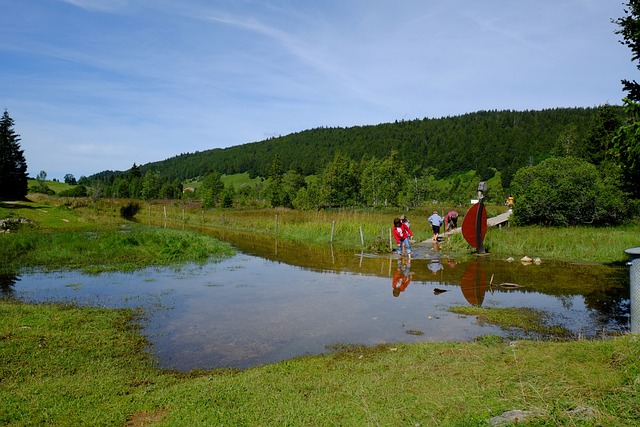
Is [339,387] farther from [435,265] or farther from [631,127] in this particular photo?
[435,265]

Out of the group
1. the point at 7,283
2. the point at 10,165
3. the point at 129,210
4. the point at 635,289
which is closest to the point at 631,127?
the point at 635,289

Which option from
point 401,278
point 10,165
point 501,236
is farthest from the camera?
point 10,165

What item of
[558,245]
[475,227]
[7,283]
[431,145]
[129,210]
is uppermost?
[431,145]

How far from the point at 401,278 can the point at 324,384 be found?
34.9ft

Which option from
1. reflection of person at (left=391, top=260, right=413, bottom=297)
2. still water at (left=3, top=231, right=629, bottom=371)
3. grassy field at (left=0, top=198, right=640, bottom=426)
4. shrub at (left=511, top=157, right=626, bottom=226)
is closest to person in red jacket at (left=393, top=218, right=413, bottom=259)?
still water at (left=3, top=231, right=629, bottom=371)

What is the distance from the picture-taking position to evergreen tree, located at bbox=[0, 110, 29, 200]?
58531 millimetres

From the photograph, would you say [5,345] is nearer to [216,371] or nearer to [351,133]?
[216,371]

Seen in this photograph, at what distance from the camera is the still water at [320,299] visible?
962 centimetres

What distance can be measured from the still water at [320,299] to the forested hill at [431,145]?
8762 cm

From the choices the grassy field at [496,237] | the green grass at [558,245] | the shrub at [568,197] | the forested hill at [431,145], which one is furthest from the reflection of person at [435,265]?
the forested hill at [431,145]

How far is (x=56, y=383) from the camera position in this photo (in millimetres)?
6660

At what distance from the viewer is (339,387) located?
6484 millimetres

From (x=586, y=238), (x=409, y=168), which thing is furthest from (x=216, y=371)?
(x=409, y=168)

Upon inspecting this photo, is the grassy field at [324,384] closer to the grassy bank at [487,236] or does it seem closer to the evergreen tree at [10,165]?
the grassy bank at [487,236]
